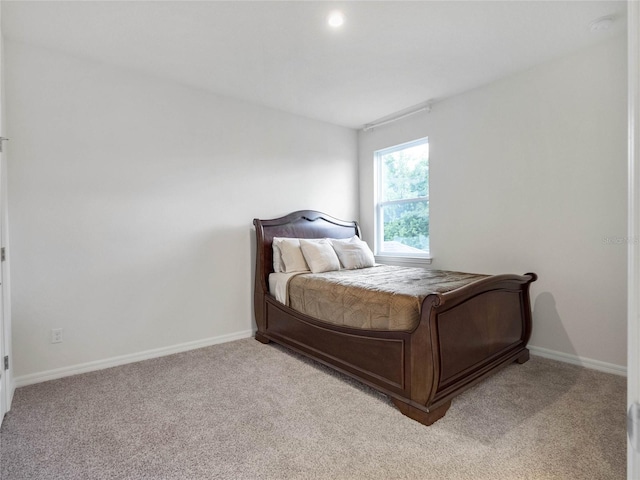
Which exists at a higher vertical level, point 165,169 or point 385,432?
point 165,169

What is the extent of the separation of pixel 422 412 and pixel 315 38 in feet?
8.42

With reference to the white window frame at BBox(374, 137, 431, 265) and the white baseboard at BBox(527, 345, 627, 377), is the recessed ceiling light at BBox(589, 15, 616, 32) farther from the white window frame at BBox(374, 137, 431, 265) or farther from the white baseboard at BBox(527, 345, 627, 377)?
the white baseboard at BBox(527, 345, 627, 377)

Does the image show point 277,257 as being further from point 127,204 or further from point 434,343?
point 434,343

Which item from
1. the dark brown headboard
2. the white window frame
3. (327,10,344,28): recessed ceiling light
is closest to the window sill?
the white window frame

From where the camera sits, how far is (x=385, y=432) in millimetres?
1806

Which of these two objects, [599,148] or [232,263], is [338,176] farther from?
[599,148]

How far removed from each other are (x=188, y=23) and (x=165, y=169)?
125 cm

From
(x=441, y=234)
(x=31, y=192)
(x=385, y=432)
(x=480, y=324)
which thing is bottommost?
(x=385, y=432)

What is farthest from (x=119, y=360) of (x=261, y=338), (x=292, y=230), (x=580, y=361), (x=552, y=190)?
(x=552, y=190)

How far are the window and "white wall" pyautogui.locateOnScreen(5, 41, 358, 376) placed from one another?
1.31m

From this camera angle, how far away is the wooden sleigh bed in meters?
1.88

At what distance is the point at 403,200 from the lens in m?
4.07

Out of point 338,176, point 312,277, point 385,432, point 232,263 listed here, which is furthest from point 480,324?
point 338,176

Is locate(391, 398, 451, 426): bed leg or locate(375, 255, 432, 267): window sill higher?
locate(375, 255, 432, 267): window sill
